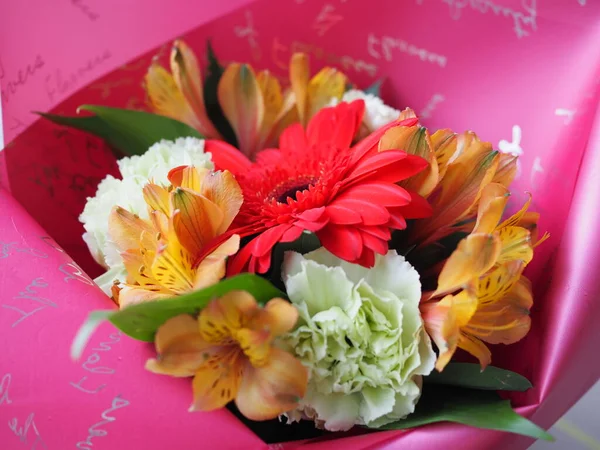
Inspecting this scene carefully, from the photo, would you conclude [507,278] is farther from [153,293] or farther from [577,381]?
[153,293]

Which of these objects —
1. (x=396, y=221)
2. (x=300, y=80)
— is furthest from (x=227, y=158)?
(x=396, y=221)

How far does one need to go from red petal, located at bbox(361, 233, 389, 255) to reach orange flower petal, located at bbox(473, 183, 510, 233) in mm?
69

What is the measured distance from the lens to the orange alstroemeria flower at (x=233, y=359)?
40cm

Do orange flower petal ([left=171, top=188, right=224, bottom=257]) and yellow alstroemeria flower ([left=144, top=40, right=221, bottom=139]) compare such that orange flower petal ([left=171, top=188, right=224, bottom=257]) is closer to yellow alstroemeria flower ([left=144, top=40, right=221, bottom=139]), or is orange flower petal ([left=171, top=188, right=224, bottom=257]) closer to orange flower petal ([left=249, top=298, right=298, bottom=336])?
orange flower petal ([left=249, top=298, right=298, bottom=336])

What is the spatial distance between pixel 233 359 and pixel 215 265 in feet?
0.21

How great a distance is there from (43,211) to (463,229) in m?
0.43

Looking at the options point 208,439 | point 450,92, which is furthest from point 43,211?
point 450,92

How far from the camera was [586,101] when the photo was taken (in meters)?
0.58

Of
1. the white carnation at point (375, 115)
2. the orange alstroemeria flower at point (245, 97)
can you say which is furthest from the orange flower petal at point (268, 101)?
the white carnation at point (375, 115)

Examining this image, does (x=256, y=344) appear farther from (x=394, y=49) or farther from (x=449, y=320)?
(x=394, y=49)

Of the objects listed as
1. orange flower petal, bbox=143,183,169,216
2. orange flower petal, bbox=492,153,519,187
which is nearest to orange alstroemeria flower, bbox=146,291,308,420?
A: orange flower petal, bbox=143,183,169,216

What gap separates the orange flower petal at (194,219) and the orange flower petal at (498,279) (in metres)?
0.19

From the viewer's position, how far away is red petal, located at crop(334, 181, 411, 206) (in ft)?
1.47

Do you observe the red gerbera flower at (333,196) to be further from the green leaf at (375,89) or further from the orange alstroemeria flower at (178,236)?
the green leaf at (375,89)
